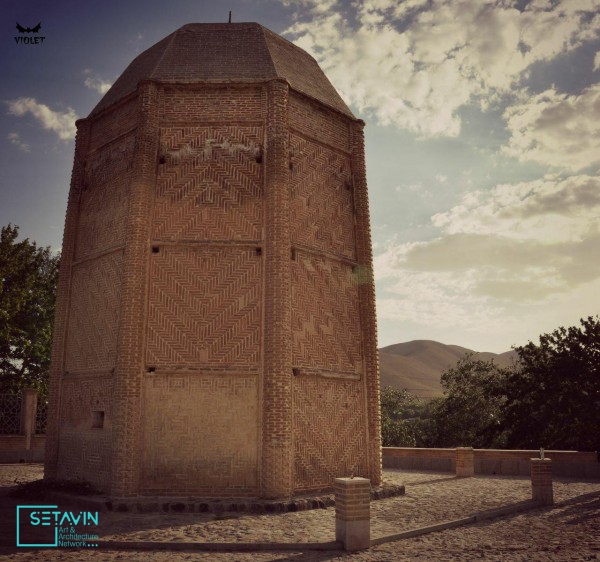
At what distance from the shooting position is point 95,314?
1274cm

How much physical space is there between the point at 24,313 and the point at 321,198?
20356 millimetres

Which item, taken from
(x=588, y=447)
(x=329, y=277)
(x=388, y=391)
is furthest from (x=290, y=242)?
(x=388, y=391)

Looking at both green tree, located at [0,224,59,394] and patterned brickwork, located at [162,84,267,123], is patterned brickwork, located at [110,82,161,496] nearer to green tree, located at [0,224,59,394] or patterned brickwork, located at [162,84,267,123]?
patterned brickwork, located at [162,84,267,123]

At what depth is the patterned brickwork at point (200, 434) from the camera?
1089cm

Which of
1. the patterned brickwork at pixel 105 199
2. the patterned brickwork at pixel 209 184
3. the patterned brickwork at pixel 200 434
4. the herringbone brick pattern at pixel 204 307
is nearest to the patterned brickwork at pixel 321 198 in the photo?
the patterned brickwork at pixel 209 184

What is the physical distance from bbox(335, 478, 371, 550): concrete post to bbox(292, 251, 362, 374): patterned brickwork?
457 cm

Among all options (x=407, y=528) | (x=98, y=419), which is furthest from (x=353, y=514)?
(x=98, y=419)

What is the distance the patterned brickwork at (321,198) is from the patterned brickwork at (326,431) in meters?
3.38

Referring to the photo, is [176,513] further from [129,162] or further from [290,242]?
[129,162]

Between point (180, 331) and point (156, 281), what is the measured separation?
49.3 inches

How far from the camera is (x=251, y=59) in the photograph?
538 inches

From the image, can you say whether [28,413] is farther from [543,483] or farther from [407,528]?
[543,483]

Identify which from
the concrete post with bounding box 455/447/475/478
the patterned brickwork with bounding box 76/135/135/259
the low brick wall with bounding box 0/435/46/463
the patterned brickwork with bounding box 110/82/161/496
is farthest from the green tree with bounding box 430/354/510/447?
the patterned brickwork with bounding box 76/135/135/259

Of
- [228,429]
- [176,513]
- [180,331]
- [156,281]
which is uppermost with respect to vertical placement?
[156,281]
